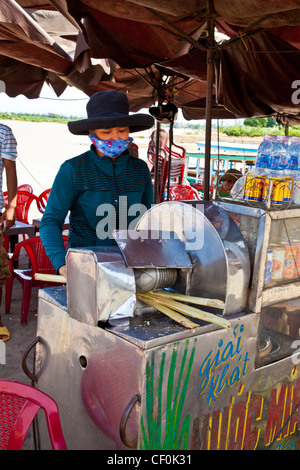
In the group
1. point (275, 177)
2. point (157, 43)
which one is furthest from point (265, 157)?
point (157, 43)

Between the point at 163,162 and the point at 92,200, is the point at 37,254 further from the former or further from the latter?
the point at 163,162

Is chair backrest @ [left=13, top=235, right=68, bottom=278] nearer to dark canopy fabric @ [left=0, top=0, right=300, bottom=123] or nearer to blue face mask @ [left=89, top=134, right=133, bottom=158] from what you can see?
dark canopy fabric @ [left=0, top=0, right=300, bottom=123]

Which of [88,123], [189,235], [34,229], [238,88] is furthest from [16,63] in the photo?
[189,235]

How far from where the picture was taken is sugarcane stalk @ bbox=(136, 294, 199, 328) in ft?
5.26

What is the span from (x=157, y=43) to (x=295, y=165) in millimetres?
2884

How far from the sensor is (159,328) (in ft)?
5.30

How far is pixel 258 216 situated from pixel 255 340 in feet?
1.72

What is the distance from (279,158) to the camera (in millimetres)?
2156

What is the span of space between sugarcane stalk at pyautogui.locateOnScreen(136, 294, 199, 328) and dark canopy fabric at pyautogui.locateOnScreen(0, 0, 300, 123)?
2001 mm

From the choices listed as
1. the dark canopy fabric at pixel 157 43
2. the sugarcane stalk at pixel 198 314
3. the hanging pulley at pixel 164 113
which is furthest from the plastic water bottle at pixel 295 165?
the hanging pulley at pixel 164 113

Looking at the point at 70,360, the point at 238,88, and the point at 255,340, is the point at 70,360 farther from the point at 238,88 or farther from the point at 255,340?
the point at 238,88

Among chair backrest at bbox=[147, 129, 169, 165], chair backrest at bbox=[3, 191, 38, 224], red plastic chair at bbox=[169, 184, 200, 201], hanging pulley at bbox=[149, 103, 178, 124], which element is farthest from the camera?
chair backrest at bbox=[147, 129, 169, 165]

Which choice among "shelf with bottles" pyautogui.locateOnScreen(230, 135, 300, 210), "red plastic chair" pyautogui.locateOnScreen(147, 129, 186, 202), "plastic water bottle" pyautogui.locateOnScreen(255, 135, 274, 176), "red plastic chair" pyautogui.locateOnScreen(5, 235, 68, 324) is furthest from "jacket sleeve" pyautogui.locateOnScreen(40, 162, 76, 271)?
"red plastic chair" pyautogui.locateOnScreen(147, 129, 186, 202)
